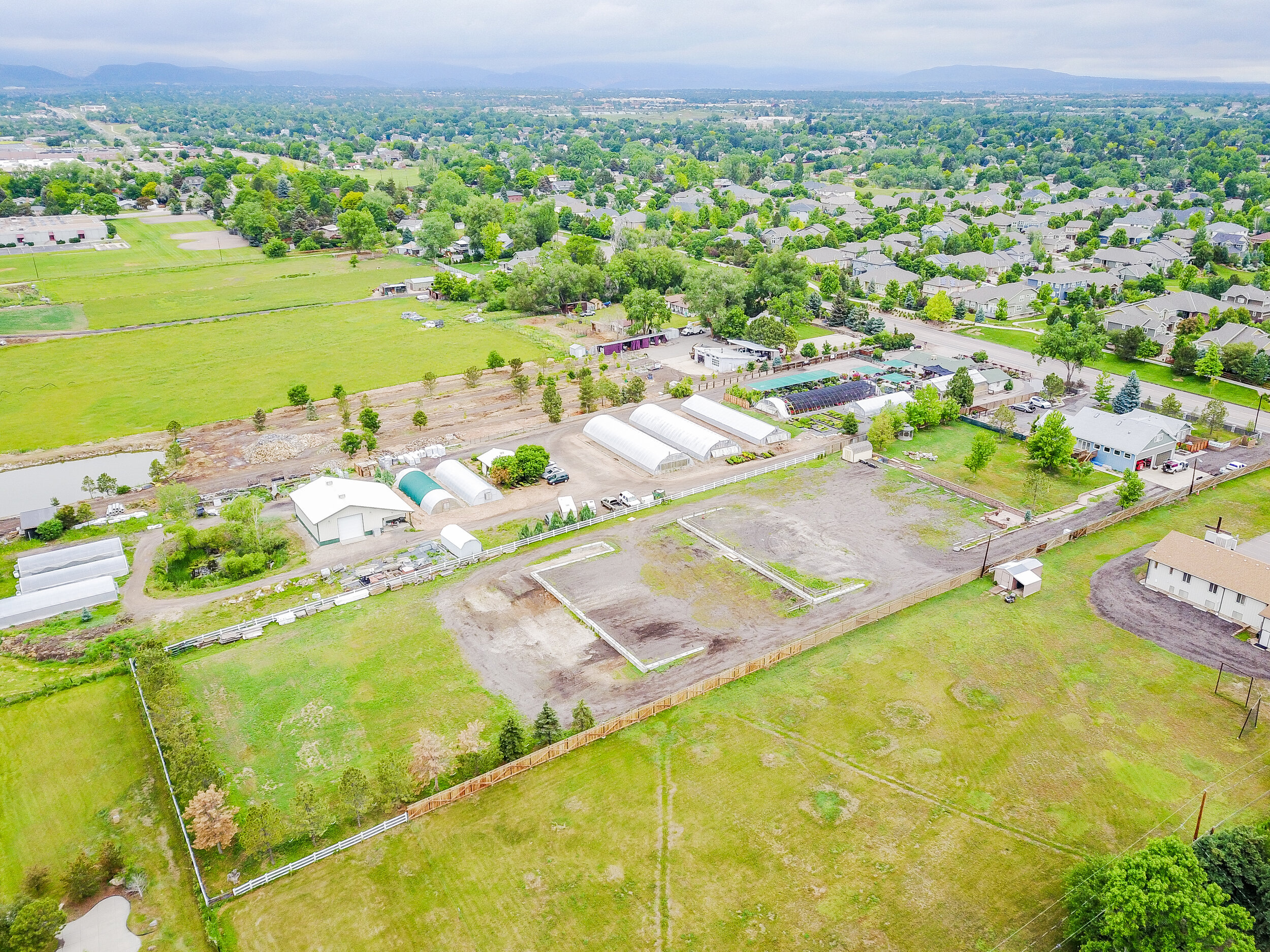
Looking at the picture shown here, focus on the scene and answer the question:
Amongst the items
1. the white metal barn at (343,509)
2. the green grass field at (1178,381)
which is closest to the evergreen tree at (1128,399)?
the green grass field at (1178,381)

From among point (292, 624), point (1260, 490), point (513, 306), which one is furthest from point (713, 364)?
point (292, 624)

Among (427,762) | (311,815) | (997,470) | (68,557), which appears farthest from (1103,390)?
(68,557)

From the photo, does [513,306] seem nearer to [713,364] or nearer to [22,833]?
[713,364]

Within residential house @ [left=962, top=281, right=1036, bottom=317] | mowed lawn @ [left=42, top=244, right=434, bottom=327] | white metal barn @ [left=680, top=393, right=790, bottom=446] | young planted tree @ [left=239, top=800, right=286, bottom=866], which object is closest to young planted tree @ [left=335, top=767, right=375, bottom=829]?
young planted tree @ [left=239, top=800, right=286, bottom=866]

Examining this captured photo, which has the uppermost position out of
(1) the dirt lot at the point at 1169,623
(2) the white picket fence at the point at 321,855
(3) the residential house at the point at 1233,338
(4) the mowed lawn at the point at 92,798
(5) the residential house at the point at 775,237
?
(5) the residential house at the point at 775,237

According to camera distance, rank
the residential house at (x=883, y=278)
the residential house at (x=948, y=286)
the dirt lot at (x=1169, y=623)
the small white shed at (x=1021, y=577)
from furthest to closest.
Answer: the residential house at (x=883, y=278) < the residential house at (x=948, y=286) < the small white shed at (x=1021, y=577) < the dirt lot at (x=1169, y=623)

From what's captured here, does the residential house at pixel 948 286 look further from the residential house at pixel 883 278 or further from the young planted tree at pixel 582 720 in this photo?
the young planted tree at pixel 582 720
